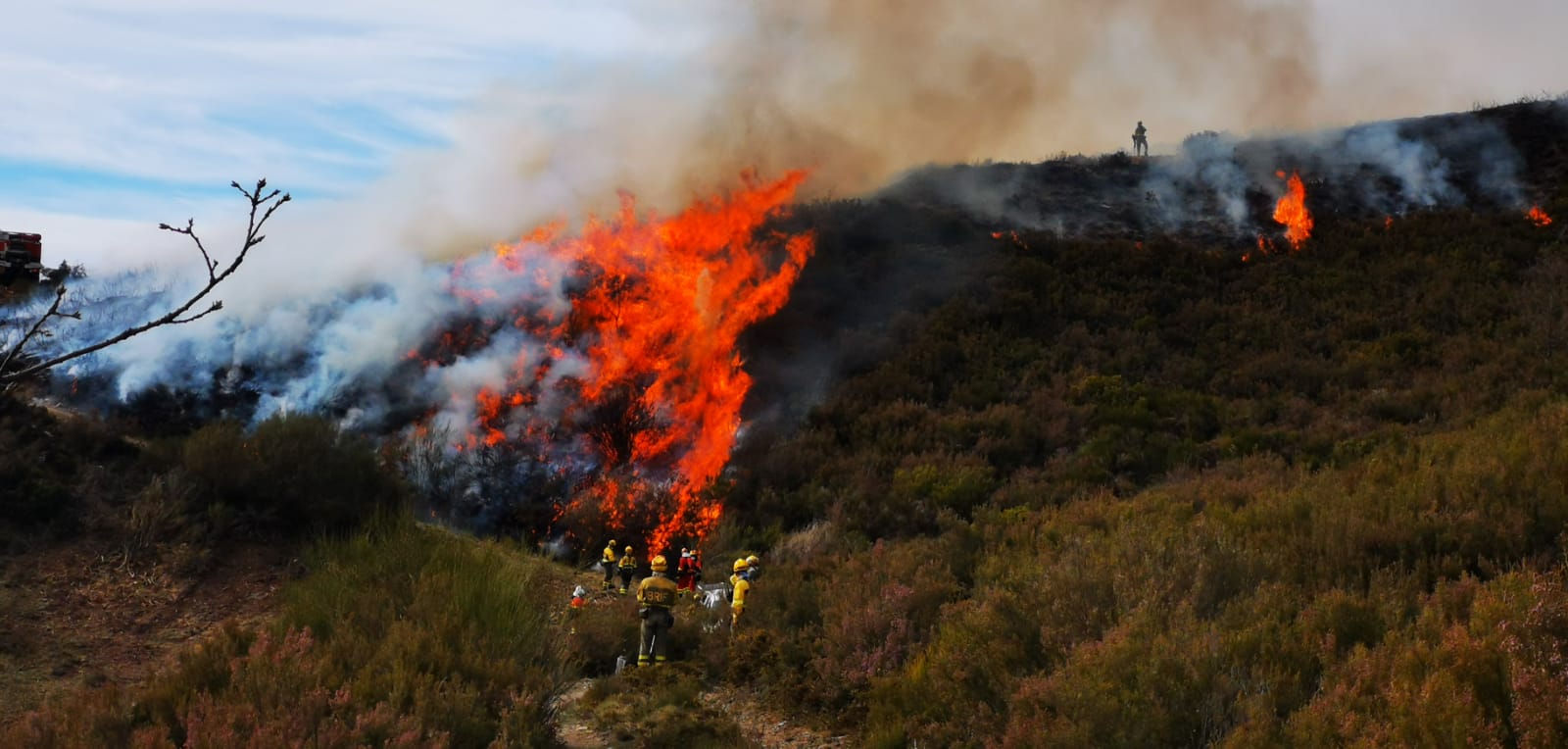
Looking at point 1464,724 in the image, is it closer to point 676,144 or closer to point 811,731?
point 811,731

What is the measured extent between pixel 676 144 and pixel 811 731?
66.3 ft

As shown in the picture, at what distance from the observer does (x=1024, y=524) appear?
40.9 ft

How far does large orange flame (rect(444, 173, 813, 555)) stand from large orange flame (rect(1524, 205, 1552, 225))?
1838 centimetres

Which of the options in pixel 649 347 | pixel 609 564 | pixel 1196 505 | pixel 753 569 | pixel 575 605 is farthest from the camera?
pixel 649 347

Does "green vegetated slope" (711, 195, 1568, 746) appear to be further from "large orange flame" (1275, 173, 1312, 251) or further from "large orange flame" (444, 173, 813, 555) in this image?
"large orange flame" (444, 173, 813, 555)

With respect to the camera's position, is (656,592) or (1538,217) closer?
(656,592)

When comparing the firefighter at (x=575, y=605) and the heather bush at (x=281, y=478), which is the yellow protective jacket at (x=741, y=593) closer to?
the firefighter at (x=575, y=605)

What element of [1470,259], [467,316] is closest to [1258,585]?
[467,316]

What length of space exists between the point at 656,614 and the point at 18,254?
23.9m

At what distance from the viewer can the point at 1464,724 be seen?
4.93m

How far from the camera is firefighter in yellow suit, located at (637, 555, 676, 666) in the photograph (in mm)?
10477

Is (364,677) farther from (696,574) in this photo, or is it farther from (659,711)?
(696,574)

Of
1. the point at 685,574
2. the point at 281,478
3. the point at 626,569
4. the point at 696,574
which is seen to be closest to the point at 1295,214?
the point at 696,574

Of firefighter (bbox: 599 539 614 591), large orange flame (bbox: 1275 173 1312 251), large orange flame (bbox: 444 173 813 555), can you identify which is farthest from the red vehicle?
large orange flame (bbox: 1275 173 1312 251)
